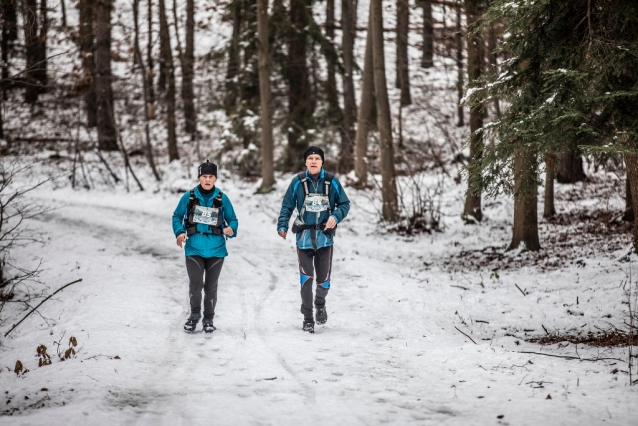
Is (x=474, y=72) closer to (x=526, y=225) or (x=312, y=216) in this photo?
(x=526, y=225)

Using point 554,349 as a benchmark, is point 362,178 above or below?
above

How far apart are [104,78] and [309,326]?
18.4 m

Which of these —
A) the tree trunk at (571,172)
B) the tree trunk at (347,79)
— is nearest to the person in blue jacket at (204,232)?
the tree trunk at (571,172)

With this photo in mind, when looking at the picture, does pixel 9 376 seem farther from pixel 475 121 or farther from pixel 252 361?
pixel 475 121

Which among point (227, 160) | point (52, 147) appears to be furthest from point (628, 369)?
point (52, 147)

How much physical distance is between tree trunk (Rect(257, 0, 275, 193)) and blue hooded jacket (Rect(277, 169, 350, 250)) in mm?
10695

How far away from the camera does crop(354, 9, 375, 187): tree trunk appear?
55.5 feet

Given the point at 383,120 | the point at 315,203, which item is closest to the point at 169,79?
the point at 383,120

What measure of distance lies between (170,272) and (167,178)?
36.4ft

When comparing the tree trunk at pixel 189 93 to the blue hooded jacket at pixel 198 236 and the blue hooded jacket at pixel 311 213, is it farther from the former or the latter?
the blue hooded jacket at pixel 311 213

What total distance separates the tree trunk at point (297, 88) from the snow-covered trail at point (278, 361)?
10.6m

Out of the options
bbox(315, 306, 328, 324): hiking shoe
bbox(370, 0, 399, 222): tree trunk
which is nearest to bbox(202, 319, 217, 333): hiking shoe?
bbox(315, 306, 328, 324): hiking shoe

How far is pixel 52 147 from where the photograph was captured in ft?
78.7

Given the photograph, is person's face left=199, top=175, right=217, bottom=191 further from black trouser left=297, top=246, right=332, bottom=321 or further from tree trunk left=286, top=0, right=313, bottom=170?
tree trunk left=286, top=0, right=313, bottom=170
